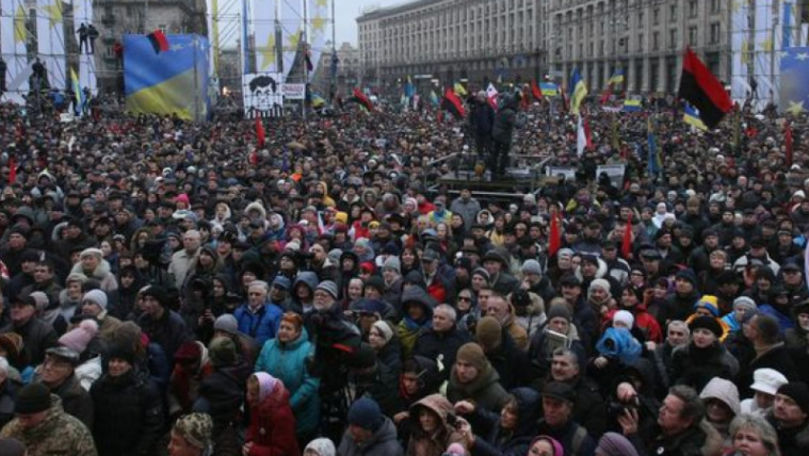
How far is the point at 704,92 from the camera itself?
47.9ft

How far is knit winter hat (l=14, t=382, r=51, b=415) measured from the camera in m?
4.25

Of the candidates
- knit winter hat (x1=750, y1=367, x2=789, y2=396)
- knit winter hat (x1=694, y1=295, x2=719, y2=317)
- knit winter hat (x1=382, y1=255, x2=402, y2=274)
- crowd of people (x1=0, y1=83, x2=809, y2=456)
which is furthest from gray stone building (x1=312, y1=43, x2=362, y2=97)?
knit winter hat (x1=750, y1=367, x2=789, y2=396)

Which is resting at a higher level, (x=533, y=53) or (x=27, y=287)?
(x=533, y=53)

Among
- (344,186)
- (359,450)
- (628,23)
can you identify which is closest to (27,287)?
(359,450)

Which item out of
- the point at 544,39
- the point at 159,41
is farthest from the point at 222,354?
the point at 544,39

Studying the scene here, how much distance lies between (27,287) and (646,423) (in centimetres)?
522

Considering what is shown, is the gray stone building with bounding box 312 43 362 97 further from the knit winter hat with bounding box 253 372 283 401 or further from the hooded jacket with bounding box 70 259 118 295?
the knit winter hat with bounding box 253 372 283 401

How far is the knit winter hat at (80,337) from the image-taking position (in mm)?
5473

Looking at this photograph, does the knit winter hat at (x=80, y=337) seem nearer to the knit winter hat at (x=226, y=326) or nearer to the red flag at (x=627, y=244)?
the knit winter hat at (x=226, y=326)

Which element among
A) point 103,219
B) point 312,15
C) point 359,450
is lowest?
point 359,450

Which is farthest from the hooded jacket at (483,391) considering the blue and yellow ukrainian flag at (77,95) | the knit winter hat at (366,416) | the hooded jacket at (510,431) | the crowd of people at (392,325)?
the blue and yellow ukrainian flag at (77,95)

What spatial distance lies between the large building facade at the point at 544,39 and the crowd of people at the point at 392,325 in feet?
162

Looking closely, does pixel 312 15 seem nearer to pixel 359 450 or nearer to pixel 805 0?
pixel 805 0

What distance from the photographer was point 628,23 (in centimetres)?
7375
